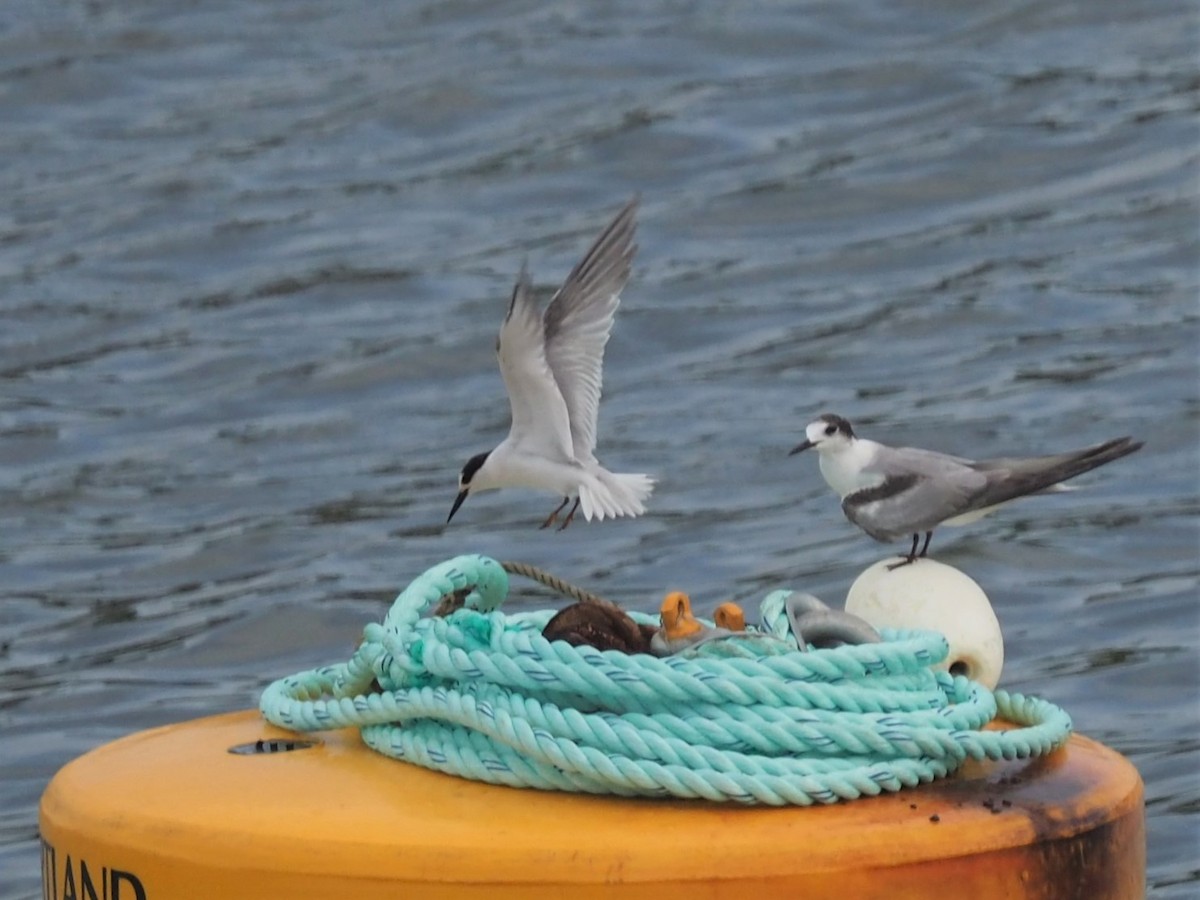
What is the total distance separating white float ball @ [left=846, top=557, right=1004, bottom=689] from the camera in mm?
3607

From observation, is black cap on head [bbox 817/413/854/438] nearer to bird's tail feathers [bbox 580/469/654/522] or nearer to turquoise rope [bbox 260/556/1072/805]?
bird's tail feathers [bbox 580/469/654/522]

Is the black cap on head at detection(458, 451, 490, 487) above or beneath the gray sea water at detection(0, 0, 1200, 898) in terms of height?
above

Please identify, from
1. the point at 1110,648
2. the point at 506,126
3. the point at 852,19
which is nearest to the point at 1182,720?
the point at 1110,648

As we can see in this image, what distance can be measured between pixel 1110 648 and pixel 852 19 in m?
6.78

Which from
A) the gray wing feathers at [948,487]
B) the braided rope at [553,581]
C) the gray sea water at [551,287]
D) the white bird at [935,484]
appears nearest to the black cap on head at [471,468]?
the gray sea water at [551,287]

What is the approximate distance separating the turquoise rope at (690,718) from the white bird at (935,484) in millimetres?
798

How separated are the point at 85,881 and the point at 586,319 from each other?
2805 mm

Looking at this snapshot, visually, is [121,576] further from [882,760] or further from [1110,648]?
[882,760]

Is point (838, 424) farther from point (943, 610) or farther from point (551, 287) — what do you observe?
point (551, 287)

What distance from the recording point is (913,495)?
4289 mm

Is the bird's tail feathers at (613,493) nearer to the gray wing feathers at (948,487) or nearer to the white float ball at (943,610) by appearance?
the gray wing feathers at (948,487)

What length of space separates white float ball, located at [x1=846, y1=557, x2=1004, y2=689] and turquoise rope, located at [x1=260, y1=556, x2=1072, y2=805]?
137mm

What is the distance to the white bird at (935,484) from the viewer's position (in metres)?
4.21

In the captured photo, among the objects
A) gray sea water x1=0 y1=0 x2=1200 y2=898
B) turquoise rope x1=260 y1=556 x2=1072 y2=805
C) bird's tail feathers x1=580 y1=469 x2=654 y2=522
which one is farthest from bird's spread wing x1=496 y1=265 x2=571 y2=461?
turquoise rope x1=260 y1=556 x2=1072 y2=805
